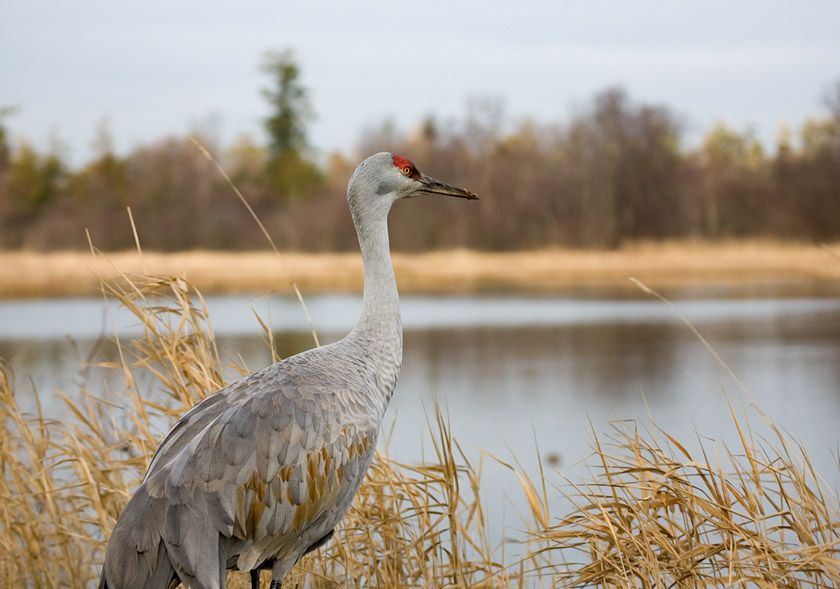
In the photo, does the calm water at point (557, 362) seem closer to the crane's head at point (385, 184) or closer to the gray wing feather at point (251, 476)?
the crane's head at point (385, 184)

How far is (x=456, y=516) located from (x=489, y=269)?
104 ft

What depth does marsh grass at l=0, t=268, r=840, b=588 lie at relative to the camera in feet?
10.3

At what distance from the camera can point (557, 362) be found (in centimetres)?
1462

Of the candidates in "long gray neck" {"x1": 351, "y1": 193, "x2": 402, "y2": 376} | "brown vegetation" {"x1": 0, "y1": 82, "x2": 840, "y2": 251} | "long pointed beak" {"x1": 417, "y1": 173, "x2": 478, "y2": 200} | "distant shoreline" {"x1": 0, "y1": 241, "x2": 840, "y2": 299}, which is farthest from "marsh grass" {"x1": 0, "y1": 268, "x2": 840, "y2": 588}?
"brown vegetation" {"x1": 0, "y1": 82, "x2": 840, "y2": 251}

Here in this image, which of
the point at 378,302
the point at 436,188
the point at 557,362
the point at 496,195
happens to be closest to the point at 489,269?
the point at 496,195

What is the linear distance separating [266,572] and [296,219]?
3612 cm

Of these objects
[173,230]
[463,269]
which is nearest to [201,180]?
[173,230]

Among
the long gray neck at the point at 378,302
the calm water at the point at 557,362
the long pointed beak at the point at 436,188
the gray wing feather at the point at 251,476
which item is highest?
the long pointed beak at the point at 436,188

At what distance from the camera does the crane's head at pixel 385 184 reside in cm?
379

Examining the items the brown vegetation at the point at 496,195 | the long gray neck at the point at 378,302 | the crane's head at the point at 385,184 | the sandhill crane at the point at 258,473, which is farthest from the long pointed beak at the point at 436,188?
the brown vegetation at the point at 496,195

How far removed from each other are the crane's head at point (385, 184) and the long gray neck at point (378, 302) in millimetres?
54

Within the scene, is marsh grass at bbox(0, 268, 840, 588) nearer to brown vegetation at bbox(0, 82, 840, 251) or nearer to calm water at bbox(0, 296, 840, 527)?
calm water at bbox(0, 296, 840, 527)

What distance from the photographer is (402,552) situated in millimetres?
4090

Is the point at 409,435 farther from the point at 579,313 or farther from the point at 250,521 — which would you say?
the point at 579,313
